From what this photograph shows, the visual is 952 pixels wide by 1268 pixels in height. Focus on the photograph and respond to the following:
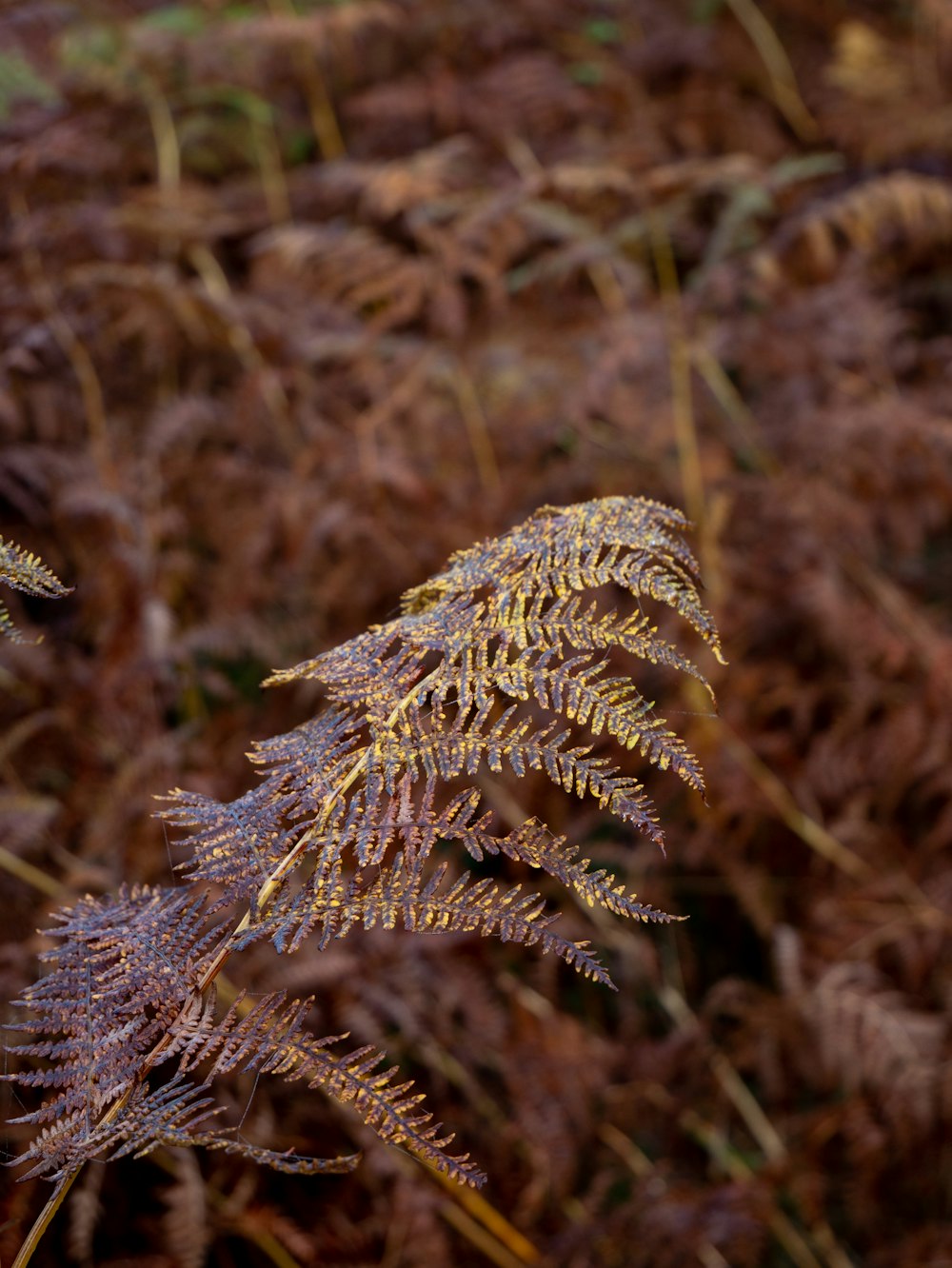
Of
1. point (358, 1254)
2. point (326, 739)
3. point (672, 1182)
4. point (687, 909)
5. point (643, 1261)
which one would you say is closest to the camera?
point (326, 739)

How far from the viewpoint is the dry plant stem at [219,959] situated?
851 mm

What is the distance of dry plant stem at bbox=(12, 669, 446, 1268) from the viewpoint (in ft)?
2.79

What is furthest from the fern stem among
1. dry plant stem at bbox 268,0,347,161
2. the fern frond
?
dry plant stem at bbox 268,0,347,161

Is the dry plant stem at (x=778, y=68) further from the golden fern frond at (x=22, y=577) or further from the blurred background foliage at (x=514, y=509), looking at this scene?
the golden fern frond at (x=22, y=577)

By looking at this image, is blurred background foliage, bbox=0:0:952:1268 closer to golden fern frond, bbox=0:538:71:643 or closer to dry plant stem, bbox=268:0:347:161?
dry plant stem, bbox=268:0:347:161

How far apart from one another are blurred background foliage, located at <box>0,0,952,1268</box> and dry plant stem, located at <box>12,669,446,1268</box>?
57cm

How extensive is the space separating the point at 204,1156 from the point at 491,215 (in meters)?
2.11

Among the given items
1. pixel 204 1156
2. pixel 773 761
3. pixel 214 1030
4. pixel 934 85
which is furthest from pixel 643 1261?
pixel 934 85

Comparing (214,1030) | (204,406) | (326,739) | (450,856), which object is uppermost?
(326,739)

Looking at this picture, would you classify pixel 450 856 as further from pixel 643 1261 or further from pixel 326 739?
pixel 326 739

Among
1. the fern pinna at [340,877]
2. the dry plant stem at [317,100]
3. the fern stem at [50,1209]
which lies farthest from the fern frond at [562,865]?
the dry plant stem at [317,100]

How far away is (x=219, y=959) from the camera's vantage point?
879mm

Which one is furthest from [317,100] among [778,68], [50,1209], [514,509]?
[50,1209]

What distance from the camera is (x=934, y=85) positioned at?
3531 mm
